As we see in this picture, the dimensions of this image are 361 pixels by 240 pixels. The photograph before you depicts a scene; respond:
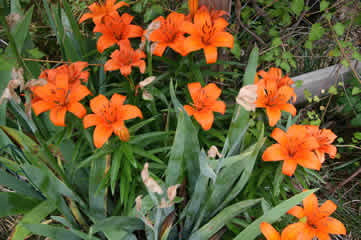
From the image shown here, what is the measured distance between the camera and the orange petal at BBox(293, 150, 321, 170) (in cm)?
85

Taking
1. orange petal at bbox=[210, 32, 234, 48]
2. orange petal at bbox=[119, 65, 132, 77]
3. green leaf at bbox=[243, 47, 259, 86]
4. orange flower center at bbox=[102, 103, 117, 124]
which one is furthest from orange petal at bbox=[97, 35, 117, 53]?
green leaf at bbox=[243, 47, 259, 86]

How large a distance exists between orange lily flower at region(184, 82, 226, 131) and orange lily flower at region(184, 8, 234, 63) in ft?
0.32

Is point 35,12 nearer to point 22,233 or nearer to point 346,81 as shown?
point 22,233

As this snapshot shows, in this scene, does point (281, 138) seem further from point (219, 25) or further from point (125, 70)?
point (125, 70)

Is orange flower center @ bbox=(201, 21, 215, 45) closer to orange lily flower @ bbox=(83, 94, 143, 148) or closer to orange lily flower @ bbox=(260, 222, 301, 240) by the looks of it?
orange lily flower @ bbox=(83, 94, 143, 148)

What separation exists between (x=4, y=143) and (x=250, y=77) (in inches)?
35.1

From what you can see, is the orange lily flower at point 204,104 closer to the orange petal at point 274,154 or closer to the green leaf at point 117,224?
the orange petal at point 274,154

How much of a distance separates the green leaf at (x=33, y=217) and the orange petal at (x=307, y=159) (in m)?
0.80

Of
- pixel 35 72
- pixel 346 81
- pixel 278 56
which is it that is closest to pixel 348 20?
pixel 346 81

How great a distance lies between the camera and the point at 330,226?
83cm

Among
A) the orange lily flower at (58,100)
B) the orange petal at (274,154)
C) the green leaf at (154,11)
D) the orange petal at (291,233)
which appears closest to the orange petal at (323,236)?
the orange petal at (291,233)

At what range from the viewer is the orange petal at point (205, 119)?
2.80 feet

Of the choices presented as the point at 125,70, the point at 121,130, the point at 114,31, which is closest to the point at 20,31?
the point at 114,31

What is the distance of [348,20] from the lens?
1.57 meters
